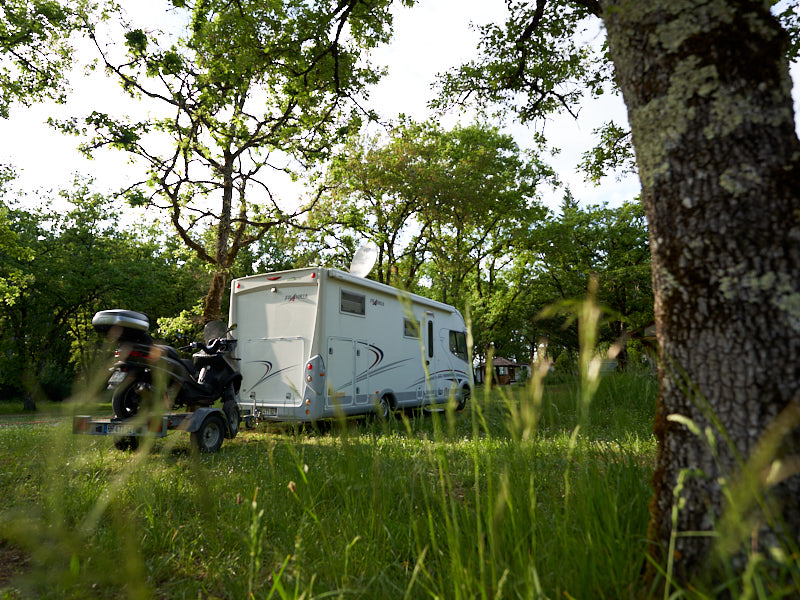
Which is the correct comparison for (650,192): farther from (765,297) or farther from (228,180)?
(228,180)

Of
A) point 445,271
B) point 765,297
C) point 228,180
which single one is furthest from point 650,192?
point 445,271

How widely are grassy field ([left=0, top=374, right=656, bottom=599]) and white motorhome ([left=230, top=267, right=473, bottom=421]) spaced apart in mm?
3627

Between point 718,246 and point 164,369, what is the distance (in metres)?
6.56

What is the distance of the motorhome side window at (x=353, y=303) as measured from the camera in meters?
9.11

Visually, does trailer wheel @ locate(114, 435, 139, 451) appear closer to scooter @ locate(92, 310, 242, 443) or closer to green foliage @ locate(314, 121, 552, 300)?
scooter @ locate(92, 310, 242, 443)

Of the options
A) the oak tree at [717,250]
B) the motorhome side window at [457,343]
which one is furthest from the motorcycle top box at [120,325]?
the motorhome side window at [457,343]

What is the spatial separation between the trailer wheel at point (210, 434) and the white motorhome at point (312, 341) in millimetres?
994

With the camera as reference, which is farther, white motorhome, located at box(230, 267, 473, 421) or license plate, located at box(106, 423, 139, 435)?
white motorhome, located at box(230, 267, 473, 421)

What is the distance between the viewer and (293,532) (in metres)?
2.95

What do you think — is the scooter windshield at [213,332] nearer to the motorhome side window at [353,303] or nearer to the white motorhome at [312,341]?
the white motorhome at [312,341]

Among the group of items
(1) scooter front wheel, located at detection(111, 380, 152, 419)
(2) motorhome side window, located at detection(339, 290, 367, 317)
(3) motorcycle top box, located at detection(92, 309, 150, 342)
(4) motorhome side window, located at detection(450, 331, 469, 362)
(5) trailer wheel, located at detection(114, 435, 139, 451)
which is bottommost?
(5) trailer wheel, located at detection(114, 435, 139, 451)

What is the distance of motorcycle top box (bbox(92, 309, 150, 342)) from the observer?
6.10 metres

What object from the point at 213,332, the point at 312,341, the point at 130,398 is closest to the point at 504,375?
the point at 130,398

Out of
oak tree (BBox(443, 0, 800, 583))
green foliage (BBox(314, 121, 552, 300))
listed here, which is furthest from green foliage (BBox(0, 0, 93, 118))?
oak tree (BBox(443, 0, 800, 583))
